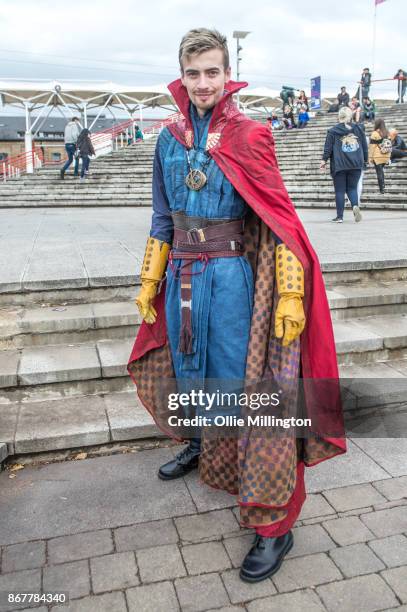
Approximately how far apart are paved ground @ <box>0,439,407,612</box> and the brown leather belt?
2.82ft

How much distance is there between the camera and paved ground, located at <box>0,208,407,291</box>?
15.4ft

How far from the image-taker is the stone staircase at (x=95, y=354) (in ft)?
10.8

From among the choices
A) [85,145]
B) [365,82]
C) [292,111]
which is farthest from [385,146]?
[365,82]

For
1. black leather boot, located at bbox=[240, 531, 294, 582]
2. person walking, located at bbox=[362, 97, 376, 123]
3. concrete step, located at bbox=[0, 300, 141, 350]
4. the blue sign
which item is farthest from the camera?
the blue sign

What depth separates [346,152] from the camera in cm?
846

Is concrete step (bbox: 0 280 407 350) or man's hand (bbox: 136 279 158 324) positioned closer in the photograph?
man's hand (bbox: 136 279 158 324)

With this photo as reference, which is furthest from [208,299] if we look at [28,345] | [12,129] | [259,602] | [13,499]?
[12,129]

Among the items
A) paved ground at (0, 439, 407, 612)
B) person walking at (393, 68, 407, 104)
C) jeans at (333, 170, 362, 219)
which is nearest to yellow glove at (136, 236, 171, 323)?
paved ground at (0, 439, 407, 612)

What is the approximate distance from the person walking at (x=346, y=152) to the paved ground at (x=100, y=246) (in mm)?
734

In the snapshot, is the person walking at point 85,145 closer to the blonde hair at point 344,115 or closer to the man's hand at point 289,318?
the blonde hair at point 344,115

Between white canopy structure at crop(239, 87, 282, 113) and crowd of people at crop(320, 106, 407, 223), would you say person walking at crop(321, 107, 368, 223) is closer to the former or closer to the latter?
crowd of people at crop(320, 106, 407, 223)

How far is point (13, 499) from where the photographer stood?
2775 mm

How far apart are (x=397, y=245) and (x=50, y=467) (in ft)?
16.0

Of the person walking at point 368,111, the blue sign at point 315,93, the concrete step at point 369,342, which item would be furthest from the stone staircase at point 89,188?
the blue sign at point 315,93
